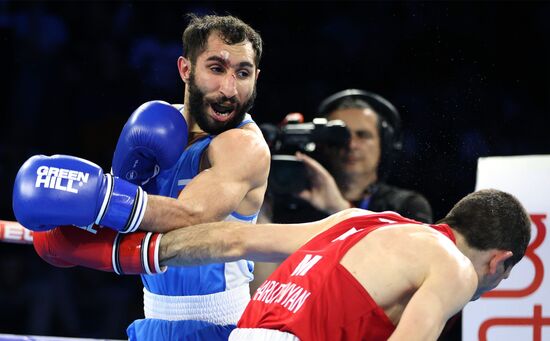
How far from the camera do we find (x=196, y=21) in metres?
3.32

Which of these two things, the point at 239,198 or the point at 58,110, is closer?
the point at 239,198

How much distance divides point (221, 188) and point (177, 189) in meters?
0.28

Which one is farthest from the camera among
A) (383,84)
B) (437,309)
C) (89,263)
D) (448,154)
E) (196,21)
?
(383,84)

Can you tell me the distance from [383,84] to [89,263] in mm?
4105

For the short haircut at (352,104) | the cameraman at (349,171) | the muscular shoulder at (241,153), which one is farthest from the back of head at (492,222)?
the short haircut at (352,104)

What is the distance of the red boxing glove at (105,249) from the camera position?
2645 millimetres

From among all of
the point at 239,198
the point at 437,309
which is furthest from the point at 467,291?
the point at 239,198

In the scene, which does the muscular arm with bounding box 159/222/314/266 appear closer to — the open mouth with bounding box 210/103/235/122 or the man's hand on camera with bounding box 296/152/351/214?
the open mouth with bounding box 210/103/235/122

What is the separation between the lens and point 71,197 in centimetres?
256

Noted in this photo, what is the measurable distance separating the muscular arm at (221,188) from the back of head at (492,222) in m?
0.70

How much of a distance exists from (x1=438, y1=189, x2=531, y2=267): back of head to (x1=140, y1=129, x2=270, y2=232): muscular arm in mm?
700

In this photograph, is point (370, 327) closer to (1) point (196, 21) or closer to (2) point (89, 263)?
(2) point (89, 263)

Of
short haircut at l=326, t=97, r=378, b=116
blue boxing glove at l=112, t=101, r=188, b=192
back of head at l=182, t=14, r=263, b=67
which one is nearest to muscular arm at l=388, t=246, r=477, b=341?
blue boxing glove at l=112, t=101, r=188, b=192

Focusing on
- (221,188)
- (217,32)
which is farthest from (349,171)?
(221,188)
